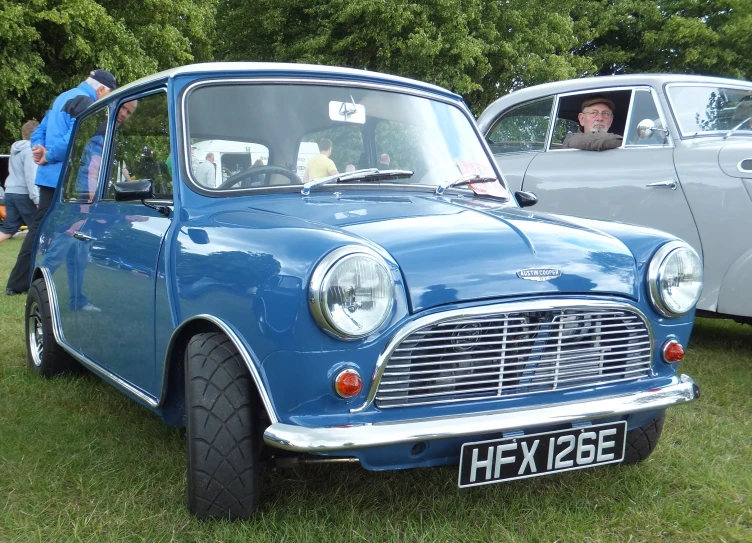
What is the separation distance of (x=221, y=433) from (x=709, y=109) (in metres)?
4.15

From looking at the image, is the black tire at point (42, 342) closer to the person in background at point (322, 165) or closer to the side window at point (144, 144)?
the side window at point (144, 144)

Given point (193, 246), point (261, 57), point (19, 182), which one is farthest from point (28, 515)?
point (261, 57)

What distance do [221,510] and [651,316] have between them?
1.51 m

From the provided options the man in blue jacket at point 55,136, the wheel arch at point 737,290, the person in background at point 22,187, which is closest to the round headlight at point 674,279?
the wheel arch at point 737,290

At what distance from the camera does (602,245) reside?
265 cm

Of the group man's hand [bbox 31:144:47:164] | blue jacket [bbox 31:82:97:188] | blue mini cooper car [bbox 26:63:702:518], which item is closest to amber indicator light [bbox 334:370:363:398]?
blue mini cooper car [bbox 26:63:702:518]

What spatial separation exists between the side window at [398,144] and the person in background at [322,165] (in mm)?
229

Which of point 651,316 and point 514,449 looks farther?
point 651,316

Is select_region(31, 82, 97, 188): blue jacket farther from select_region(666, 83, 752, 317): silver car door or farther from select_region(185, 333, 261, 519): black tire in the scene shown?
select_region(666, 83, 752, 317): silver car door

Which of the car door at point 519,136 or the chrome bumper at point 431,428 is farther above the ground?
the car door at point 519,136

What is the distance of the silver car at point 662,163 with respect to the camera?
15.3ft

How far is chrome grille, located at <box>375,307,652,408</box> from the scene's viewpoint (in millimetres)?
2270

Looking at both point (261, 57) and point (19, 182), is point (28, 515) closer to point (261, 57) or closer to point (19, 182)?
point (19, 182)

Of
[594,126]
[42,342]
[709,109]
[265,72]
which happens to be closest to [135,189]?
[265,72]
